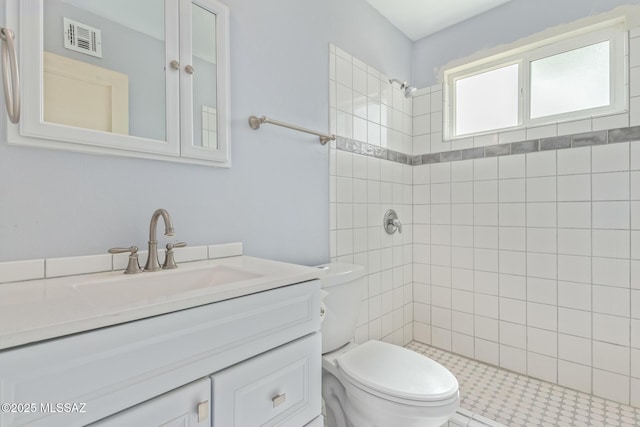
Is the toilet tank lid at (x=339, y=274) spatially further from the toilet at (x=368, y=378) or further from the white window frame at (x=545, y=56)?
the white window frame at (x=545, y=56)

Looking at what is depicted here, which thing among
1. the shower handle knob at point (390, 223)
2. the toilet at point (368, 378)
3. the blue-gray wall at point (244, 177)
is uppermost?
the blue-gray wall at point (244, 177)

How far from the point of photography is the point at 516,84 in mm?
2014

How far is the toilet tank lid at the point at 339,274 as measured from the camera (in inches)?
51.5

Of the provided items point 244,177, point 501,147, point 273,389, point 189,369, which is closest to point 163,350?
point 189,369

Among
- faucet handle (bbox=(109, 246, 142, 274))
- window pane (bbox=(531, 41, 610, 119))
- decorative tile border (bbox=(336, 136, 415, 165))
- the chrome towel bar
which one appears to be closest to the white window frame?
window pane (bbox=(531, 41, 610, 119))

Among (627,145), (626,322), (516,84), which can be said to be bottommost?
(626,322)

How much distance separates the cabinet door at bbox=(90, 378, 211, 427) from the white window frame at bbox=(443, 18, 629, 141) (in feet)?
7.04

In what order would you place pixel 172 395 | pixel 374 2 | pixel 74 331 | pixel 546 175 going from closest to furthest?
pixel 74 331, pixel 172 395, pixel 546 175, pixel 374 2

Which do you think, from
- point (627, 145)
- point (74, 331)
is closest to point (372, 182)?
point (627, 145)

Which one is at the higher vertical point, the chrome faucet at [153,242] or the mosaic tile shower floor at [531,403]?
the chrome faucet at [153,242]

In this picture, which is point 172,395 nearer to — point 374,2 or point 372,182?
point 372,182

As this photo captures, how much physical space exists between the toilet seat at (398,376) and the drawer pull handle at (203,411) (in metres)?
0.66

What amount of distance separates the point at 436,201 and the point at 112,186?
1994 millimetres

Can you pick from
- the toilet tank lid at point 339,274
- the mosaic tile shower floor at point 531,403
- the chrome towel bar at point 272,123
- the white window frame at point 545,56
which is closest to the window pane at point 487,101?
the white window frame at point 545,56
